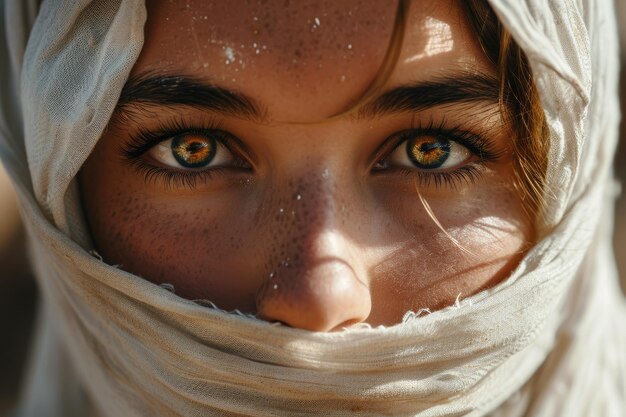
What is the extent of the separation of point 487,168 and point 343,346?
0.43 m

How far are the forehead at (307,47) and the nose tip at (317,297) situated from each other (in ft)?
0.81

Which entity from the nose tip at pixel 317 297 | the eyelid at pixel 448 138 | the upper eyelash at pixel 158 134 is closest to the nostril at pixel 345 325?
the nose tip at pixel 317 297

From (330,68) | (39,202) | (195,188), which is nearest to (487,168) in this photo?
(330,68)

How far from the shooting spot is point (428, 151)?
148 centimetres

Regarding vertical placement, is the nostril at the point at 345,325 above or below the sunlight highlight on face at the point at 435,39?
below

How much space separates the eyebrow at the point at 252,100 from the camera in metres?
1.36

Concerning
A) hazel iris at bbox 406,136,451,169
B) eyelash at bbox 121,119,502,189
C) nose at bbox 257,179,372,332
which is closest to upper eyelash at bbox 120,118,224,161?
eyelash at bbox 121,119,502,189

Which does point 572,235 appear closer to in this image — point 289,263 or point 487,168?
point 487,168

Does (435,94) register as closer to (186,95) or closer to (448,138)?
(448,138)

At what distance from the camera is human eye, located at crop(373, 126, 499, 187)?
4.79 feet

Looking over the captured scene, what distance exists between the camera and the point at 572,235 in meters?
1.60

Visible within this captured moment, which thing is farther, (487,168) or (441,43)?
(487,168)

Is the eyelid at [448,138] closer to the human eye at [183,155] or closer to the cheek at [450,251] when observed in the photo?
the cheek at [450,251]

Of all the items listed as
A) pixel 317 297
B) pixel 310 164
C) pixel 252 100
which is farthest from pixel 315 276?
pixel 252 100
